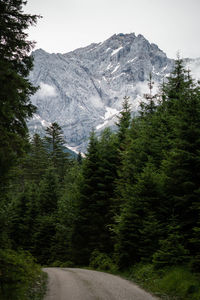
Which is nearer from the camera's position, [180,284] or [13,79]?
[180,284]

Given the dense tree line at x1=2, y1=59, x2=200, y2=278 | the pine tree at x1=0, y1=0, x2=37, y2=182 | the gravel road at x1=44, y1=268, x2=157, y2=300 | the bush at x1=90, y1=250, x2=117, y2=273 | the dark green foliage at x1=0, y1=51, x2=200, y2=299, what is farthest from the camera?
the bush at x1=90, y1=250, x2=117, y2=273

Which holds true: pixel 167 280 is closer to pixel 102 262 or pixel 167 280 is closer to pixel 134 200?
pixel 134 200

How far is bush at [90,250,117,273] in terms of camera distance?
19.1 meters

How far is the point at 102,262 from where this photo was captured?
68.1 ft

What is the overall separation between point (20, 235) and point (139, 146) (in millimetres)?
23665

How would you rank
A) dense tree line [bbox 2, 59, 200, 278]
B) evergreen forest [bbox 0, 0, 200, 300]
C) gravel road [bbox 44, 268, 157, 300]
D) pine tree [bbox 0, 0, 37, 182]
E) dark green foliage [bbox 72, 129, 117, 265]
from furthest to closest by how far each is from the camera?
dark green foliage [bbox 72, 129, 117, 265] → dense tree line [bbox 2, 59, 200, 278] → evergreen forest [bbox 0, 0, 200, 300] → pine tree [bbox 0, 0, 37, 182] → gravel road [bbox 44, 268, 157, 300]

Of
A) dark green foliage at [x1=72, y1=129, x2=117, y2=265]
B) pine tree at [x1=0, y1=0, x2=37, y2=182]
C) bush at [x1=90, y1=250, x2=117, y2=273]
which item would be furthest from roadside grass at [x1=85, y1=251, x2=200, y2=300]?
dark green foliage at [x1=72, y1=129, x2=117, y2=265]

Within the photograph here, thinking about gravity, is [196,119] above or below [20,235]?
above

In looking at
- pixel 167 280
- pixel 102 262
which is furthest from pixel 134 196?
pixel 102 262

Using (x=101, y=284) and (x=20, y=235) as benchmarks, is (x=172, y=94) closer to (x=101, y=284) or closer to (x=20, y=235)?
(x=101, y=284)

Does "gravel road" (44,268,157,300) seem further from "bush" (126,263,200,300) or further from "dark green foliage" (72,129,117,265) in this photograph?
"dark green foliage" (72,129,117,265)

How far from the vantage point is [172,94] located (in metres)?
24.8

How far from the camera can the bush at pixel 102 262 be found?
1907 cm

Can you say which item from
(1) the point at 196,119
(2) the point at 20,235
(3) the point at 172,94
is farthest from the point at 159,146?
(2) the point at 20,235
